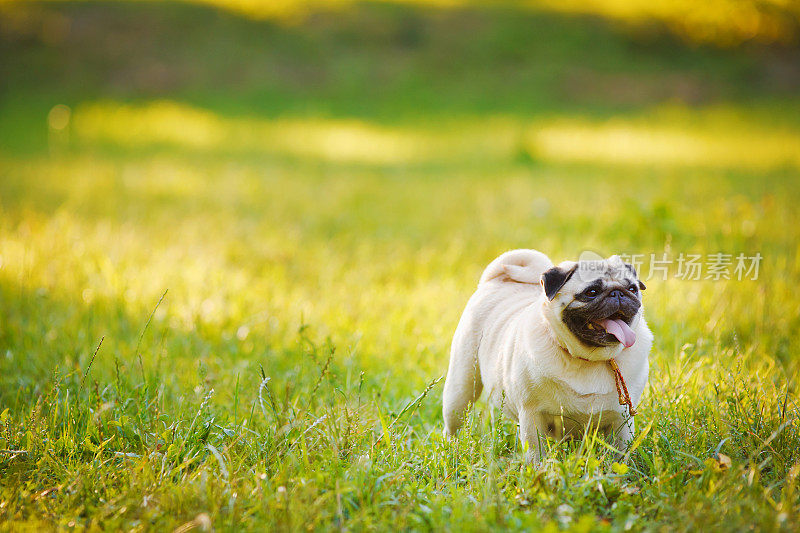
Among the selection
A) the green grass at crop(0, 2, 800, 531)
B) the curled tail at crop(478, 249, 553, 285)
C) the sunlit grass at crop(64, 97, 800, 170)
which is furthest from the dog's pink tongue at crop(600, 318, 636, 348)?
the sunlit grass at crop(64, 97, 800, 170)

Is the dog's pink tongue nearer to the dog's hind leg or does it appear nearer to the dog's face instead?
the dog's face

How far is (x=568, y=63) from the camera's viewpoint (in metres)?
19.3

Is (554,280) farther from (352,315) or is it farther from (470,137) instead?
(470,137)

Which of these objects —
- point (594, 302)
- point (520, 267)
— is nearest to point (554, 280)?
A: point (594, 302)

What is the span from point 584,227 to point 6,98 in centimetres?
1682

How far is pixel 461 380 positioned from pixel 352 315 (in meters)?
1.49

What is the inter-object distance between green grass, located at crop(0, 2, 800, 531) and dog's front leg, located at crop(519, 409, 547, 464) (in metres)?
0.07

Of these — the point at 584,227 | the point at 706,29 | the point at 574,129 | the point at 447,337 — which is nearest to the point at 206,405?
the point at 447,337

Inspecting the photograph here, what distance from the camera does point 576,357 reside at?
2445mm

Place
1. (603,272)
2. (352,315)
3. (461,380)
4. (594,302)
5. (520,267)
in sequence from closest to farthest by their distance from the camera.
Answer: (594,302), (603,272), (461,380), (520,267), (352,315)

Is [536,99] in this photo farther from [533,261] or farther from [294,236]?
[533,261]

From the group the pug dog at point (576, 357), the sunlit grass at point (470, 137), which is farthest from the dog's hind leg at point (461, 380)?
the sunlit grass at point (470, 137)

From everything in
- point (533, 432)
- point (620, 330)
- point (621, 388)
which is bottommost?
point (533, 432)

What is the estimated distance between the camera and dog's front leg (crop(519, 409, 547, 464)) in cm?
248
